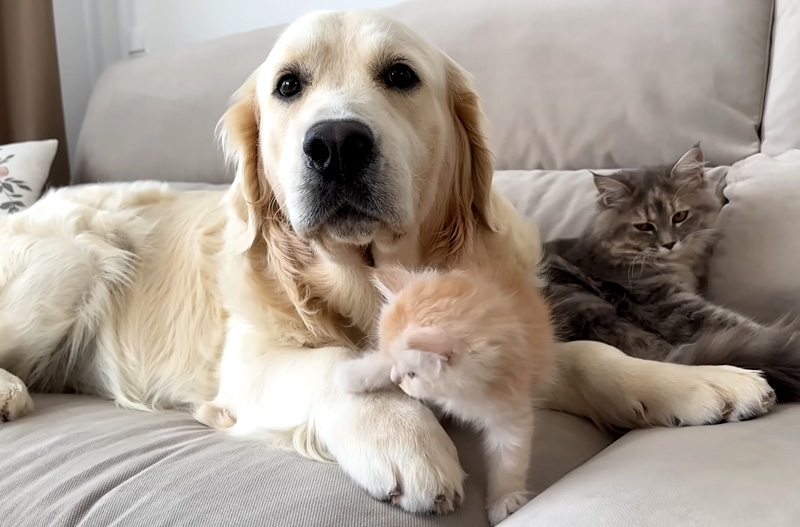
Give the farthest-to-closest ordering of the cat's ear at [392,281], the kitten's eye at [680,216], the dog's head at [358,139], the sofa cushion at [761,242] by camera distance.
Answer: the kitten's eye at [680,216], the sofa cushion at [761,242], the dog's head at [358,139], the cat's ear at [392,281]

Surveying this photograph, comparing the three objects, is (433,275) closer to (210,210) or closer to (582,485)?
(582,485)

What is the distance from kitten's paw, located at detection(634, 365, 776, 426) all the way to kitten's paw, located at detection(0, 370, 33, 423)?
1.32 metres

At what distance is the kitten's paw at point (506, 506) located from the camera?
101 cm

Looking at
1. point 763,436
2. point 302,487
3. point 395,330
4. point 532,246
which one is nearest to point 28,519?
point 302,487

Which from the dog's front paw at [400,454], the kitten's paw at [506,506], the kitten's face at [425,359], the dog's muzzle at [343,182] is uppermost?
the dog's muzzle at [343,182]

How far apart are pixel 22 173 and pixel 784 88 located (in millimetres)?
2802

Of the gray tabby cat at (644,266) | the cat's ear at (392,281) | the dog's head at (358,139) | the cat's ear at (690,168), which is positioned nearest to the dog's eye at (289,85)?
the dog's head at (358,139)

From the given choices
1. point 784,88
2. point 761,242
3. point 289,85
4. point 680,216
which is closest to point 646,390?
point 761,242

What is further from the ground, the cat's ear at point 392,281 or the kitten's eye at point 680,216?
the cat's ear at point 392,281

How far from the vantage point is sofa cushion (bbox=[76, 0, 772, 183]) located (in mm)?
1990

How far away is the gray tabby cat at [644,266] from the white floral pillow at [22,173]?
212 cm

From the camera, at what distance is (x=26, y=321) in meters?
1.83

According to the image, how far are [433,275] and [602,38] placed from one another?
4.62ft

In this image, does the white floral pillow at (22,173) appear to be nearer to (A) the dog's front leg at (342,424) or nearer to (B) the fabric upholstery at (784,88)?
A: (A) the dog's front leg at (342,424)
